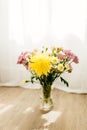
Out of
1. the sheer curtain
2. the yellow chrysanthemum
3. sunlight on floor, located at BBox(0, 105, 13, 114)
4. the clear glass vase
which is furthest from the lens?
the sheer curtain

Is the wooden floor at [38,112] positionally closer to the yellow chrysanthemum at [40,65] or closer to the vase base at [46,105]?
the vase base at [46,105]

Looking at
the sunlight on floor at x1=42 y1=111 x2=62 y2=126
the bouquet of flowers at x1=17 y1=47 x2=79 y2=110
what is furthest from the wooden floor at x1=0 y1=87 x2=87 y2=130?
the bouquet of flowers at x1=17 y1=47 x2=79 y2=110

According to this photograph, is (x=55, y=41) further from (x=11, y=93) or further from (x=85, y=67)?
(x=11, y=93)

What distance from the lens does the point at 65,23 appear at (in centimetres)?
234

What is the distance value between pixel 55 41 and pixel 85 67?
45 centimetres

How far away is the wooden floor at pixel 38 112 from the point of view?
5.33 ft

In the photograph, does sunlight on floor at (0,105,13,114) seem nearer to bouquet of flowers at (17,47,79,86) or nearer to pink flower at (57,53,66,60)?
bouquet of flowers at (17,47,79,86)

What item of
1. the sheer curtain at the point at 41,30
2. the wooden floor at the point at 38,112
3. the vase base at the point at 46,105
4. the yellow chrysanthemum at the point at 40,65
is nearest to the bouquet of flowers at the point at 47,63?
the yellow chrysanthemum at the point at 40,65

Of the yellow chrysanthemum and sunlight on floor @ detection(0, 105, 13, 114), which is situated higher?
the yellow chrysanthemum

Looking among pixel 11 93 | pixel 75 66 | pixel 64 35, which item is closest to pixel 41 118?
pixel 11 93

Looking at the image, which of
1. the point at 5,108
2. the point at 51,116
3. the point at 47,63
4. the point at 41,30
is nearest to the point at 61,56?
the point at 47,63

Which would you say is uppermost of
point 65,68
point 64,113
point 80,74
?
point 65,68

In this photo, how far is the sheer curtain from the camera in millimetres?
2312

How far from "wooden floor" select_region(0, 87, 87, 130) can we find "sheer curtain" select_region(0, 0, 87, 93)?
0.26m
